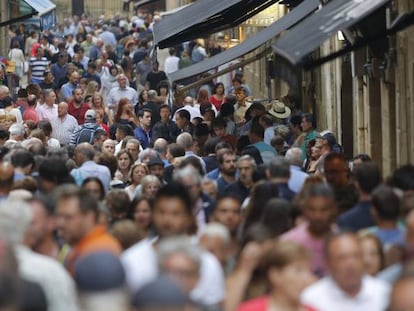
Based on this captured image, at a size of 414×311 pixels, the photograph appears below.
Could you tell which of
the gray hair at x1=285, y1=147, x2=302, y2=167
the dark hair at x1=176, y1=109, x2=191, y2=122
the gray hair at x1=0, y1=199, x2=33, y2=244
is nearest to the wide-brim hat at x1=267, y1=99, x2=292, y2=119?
the dark hair at x1=176, y1=109, x2=191, y2=122

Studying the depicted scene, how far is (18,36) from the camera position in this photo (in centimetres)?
4403

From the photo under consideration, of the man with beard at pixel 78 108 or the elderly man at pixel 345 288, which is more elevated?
the man with beard at pixel 78 108

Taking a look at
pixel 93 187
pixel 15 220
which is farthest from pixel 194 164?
pixel 15 220

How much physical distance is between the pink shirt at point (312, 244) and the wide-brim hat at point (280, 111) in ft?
40.3

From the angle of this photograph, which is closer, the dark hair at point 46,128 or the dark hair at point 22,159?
the dark hair at point 22,159

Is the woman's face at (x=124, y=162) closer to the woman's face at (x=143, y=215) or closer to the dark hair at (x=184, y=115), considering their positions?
the woman's face at (x=143, y=215)

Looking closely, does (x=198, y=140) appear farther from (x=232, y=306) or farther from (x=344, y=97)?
(x=232, y=306)

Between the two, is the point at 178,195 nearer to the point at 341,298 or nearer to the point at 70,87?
the point at 341,298

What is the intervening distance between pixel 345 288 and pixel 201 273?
75cm

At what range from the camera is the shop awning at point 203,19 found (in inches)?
869

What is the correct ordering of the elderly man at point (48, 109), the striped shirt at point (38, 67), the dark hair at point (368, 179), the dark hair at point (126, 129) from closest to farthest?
the dark hair at point (368, 179) → the dark hair at point (126, 129) → the elderly man at point (48, 109) → the striped shirt at point (38, 67)

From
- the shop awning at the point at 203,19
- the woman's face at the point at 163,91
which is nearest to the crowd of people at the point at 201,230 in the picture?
the shop awning at the point at 203,19

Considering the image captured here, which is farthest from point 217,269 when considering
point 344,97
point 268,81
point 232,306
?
point 268,81

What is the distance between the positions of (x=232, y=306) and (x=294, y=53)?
4532 mm
